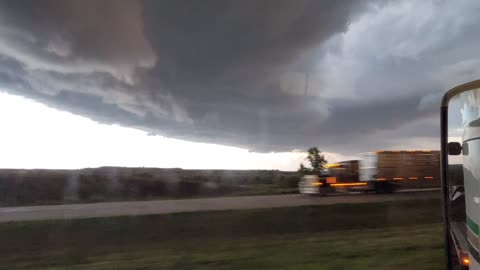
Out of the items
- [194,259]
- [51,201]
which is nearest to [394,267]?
[194,259]

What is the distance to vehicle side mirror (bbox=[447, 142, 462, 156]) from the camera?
4219 mm

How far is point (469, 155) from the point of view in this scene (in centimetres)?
379

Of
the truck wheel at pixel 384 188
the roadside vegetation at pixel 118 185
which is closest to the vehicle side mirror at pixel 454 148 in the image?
the truck wheel at pixel 384 188

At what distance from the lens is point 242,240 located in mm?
13195

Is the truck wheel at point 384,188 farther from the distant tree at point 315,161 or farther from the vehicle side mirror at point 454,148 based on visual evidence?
the vehicle side mirror at point 454,148

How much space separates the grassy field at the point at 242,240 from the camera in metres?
9.33

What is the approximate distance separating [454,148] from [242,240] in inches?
372

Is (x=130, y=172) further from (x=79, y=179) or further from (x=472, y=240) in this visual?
(x=472, y=240)

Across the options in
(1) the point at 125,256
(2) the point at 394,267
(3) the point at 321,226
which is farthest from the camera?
(3) the point at 321,226

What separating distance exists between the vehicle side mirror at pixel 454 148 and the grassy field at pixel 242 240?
15.3 ft

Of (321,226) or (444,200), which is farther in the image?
(321,226)

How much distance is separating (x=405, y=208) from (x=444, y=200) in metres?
16.8

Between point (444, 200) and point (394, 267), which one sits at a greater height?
point (444, 200)

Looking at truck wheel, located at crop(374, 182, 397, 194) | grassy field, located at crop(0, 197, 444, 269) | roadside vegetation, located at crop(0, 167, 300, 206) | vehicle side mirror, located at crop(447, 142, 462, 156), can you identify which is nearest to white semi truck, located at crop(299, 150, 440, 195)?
truck wheel, located at crop(374, 182, 397, 194)
